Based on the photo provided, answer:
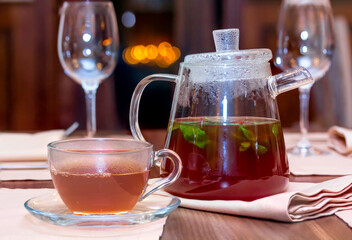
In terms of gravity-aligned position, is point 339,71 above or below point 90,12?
below

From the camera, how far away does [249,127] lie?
543mm

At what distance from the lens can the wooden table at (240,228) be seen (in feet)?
1.39

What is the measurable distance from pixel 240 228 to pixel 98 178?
5.2 inches

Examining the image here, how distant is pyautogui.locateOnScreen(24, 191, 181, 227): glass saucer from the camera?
44cm

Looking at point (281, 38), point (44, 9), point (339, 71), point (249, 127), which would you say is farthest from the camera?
point (44, 9)

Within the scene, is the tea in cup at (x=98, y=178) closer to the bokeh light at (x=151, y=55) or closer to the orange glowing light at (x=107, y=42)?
the orange glowing light at (x=107, y=42)

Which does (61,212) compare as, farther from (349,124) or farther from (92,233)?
(349,124)

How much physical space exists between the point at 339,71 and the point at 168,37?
5570 millimetres

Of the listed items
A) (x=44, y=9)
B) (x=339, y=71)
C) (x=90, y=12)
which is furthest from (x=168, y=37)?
(x=90, y=12)

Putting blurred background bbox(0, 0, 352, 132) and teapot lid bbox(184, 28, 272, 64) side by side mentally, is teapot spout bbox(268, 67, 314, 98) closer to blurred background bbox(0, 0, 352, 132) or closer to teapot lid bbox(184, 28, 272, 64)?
teapot lid bbox(184, 28, 272, 64)

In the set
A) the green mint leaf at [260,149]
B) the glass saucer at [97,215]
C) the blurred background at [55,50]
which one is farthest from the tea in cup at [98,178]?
the blurred background at [55,50]

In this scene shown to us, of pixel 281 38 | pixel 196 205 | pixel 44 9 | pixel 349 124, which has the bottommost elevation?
pixel 349 124

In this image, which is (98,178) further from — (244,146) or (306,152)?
(306,152)

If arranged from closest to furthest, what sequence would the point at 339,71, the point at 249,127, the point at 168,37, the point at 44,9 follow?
the point at 249,127 < the point at 339,71 < the point at 44,9 < the point at 168,37
